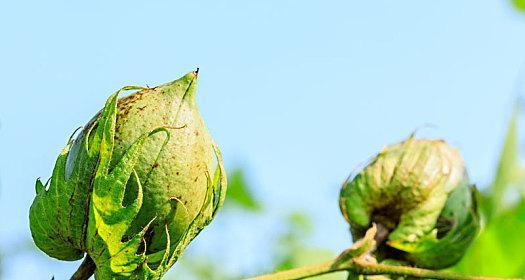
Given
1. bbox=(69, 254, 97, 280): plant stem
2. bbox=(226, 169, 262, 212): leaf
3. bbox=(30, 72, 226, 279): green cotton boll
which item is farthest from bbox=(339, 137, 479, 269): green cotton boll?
bbox=(226, 169, 262, 212): leaf

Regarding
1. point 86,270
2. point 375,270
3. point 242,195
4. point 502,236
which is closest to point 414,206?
point 502,236

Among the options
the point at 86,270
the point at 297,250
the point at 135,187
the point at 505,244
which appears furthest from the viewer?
the point at 297,250

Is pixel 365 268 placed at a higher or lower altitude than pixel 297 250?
higher

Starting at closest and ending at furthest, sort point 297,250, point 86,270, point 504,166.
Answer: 1. point 86,270
2. point 504,166
3. point 297,250

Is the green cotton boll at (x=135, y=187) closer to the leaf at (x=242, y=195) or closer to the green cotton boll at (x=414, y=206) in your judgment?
the green cotton boll at (x=414, y=206)

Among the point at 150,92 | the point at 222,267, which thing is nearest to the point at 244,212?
the point at 222,267

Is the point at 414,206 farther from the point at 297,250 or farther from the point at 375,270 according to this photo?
the point at 297,250

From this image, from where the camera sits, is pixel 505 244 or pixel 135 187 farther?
pixel 505 244

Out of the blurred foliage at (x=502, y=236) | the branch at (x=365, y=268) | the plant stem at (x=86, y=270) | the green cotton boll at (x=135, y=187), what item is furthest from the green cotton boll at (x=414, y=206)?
the plant stem at (x=86, y=270)

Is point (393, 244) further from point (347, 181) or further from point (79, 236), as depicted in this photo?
point (79, 236)
